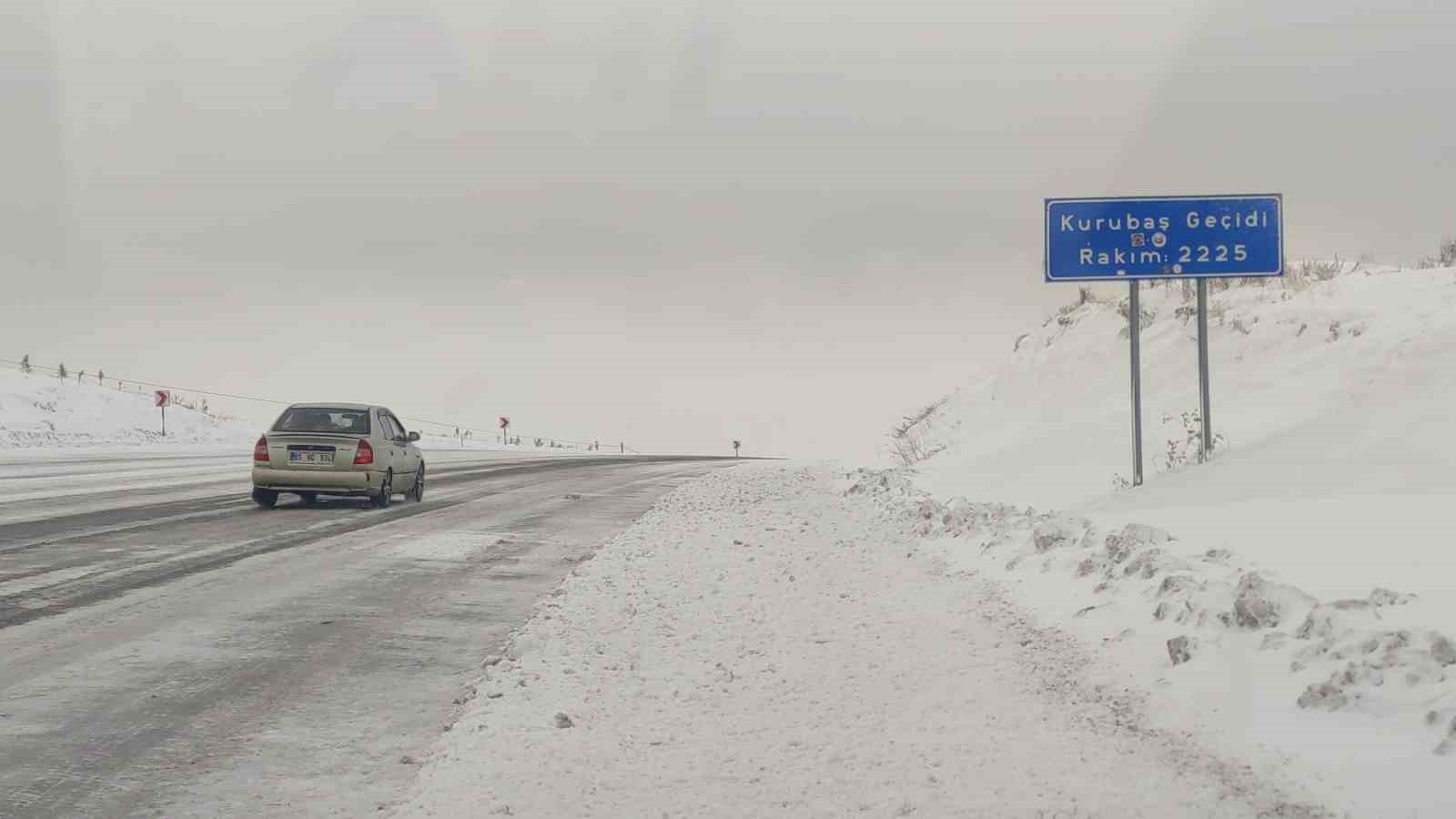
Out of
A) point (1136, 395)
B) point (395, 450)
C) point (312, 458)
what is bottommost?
point (312, 458)

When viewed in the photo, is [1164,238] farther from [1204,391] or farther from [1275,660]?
[1275,660]

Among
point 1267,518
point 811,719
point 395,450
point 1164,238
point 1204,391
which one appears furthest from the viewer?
point 395,450

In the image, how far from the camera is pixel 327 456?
56.6 ft

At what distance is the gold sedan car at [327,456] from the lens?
55.8 feet

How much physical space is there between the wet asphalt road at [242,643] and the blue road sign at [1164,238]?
287 inches

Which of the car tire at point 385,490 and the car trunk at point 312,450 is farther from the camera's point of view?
the car tire at point 385,490

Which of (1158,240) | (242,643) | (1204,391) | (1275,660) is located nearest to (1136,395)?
(1204,391)

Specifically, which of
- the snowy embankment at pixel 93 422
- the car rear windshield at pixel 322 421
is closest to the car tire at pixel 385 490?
the car rear windshield at pixel 322 421

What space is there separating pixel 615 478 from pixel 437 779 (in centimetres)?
2341

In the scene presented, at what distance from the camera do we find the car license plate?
673 inches

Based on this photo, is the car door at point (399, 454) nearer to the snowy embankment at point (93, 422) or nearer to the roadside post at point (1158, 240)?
the roadside post at point (1158, 240)

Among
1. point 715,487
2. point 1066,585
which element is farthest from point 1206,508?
point 715,487

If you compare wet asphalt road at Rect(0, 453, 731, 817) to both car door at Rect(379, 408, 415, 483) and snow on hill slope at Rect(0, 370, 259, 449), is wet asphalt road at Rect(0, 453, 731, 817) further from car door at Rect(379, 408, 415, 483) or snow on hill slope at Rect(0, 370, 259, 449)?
snow on hill slope at Rect(0, 370, 259, 449)

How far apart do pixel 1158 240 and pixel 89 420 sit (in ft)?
129
